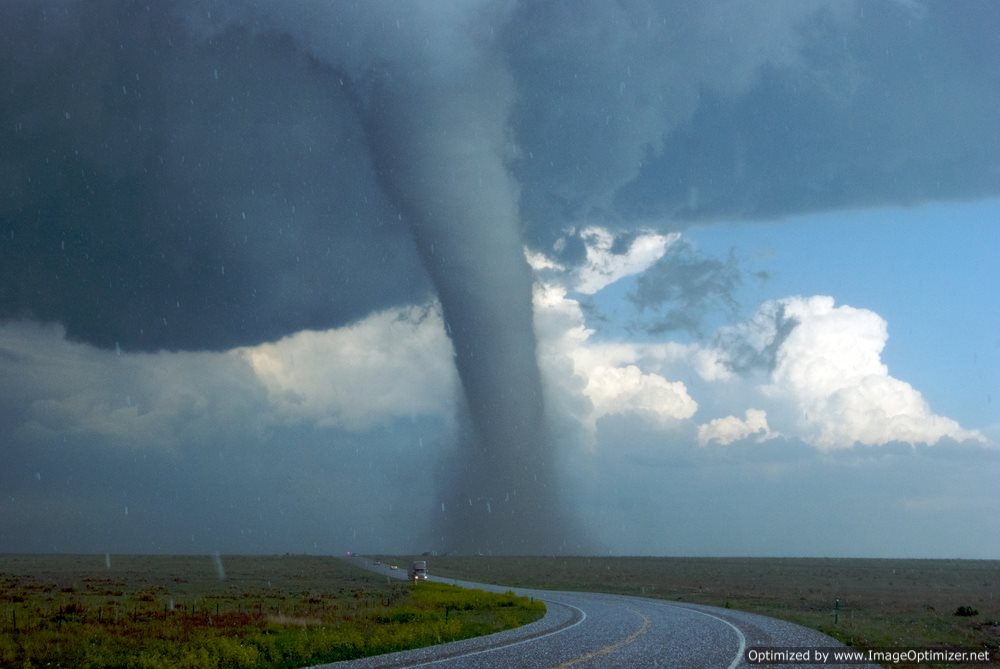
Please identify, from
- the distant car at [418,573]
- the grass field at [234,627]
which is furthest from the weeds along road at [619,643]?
the distant car at [418,573]

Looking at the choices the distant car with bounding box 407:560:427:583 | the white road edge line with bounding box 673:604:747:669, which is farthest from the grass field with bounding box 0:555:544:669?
the distant car with bounding box 407:560:427:583

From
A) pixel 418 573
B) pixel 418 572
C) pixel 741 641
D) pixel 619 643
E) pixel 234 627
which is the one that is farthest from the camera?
pixel 418 572

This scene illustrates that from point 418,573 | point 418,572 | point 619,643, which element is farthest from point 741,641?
point 418,572

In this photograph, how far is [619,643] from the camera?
24.6 m

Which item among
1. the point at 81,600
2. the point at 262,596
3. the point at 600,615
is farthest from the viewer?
the point at 262,596

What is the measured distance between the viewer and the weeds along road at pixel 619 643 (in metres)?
20.3

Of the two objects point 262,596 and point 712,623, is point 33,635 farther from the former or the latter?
point 262,596

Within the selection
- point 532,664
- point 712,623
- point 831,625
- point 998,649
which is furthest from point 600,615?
point 532,664

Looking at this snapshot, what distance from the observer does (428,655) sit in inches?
861

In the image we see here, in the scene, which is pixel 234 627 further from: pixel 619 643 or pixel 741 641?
pixel 741 641

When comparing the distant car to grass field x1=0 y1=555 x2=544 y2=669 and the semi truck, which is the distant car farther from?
grass field x1=0 y1=555 x2=544 y2=669

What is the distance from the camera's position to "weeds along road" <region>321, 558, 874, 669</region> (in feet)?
66.5

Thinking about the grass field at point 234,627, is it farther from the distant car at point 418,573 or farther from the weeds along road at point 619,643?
the distant car at point 418,573

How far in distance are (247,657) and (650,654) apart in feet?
32.6
